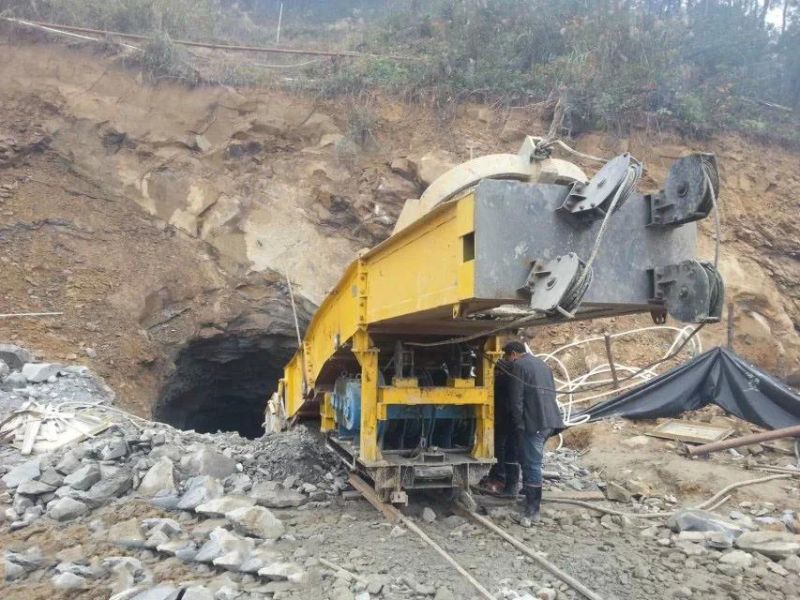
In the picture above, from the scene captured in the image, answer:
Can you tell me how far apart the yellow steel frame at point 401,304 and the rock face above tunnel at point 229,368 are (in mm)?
5322

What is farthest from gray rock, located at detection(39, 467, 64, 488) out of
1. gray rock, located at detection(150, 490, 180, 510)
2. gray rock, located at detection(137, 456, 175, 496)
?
gray rock, located at detection(150, 490, 180, 510)

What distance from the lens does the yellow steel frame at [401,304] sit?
3.70 meters

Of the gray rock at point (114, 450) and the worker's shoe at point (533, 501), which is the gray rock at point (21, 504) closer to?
the gray rock at point (114, 450)

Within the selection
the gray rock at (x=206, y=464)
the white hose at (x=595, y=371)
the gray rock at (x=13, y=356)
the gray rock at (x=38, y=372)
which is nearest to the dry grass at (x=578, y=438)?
the white hose at (x=595, y=371)

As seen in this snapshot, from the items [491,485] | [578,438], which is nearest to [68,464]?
[491,485]

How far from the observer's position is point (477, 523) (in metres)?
5.09

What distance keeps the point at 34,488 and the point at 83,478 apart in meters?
0.38

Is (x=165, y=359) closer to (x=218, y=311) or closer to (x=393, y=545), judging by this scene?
(x=218, y=311)

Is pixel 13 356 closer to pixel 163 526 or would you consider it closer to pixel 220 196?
pixel 220 196

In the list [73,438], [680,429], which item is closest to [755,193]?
[680,429]

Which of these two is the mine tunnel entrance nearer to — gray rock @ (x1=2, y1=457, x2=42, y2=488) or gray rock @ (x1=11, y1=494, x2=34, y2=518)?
gray rock @ (x1=2, y1=457, x2=42, y2=488)

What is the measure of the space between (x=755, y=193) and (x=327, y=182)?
7757 millimetres

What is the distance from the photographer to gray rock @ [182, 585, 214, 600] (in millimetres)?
3543

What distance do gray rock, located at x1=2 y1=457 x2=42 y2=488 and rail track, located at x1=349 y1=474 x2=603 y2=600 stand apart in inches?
106
